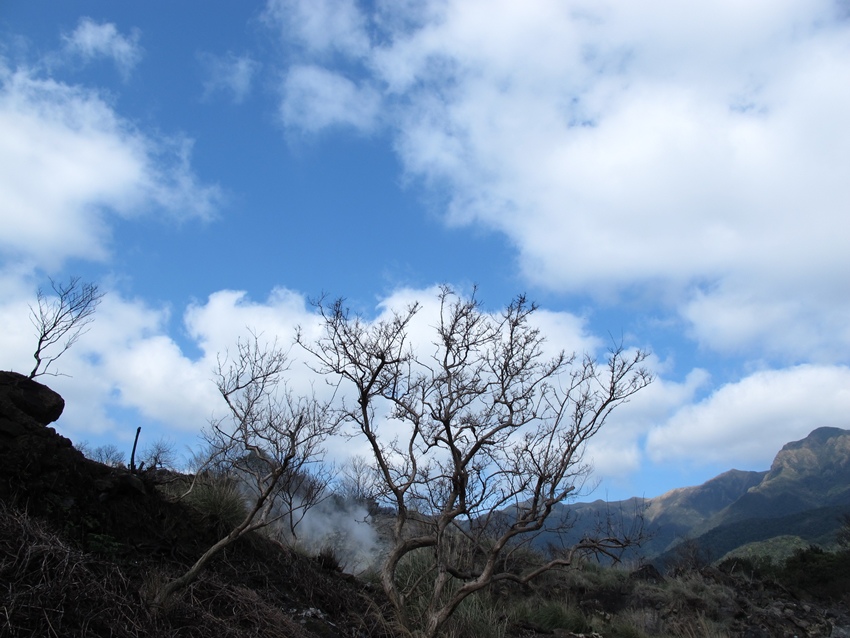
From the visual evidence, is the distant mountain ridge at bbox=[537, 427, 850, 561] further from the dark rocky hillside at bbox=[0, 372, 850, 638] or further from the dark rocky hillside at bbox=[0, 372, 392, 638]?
the dark rocky hillside at bbox=[0, 372, 392, 638]

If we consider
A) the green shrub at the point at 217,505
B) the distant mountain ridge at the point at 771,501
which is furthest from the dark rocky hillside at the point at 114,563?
the distant mountain ridge at the point at 771,501

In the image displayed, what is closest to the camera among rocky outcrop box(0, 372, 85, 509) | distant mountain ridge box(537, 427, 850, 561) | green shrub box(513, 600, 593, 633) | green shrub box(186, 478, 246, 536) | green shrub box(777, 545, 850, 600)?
rocky outcrop box(0, 372, 85, 509)

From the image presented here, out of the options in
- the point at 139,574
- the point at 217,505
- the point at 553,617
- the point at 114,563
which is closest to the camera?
the point at 114,563

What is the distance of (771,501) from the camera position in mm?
94500

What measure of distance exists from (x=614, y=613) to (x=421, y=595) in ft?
36.9

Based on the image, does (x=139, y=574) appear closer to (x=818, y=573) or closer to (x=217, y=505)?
(x=217, y=505)

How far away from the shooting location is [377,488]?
12.0 m

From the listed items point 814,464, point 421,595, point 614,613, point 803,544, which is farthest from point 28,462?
point 814,464

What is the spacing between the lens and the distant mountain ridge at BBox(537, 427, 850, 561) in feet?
196

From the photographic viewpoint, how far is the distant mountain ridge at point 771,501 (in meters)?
59.8

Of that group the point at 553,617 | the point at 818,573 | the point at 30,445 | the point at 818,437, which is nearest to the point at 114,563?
the point at 30,445

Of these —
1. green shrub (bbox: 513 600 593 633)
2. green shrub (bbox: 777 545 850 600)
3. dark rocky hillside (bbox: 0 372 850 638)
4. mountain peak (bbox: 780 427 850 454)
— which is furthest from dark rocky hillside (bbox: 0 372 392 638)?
mountain peak (bbox: 780 427 850 454)

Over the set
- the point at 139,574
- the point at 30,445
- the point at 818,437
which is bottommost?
the point at 139,574

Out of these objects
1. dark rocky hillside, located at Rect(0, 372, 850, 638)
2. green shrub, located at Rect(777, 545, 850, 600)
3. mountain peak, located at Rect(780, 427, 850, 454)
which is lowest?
green shrub, located at Rect(777, 545, 850, 600)
